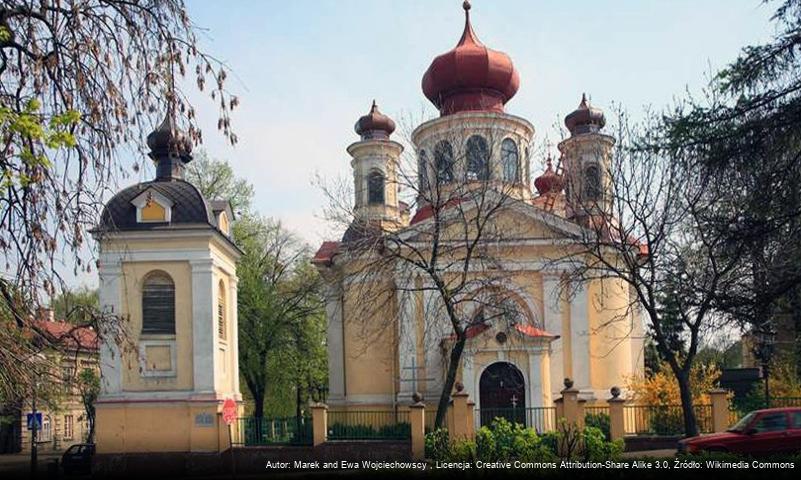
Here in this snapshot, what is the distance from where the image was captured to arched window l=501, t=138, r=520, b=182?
114 feet

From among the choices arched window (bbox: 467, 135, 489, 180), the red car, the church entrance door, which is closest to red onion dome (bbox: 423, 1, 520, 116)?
arched window (bbox: 467, 135, 489, 180)

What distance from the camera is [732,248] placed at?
45.4 ft

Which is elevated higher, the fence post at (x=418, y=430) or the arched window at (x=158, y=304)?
the arched window at (x=158, y=304)

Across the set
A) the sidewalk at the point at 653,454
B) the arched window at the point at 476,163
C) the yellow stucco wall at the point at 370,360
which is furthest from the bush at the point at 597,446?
the yellow stucco wall at the point at 370,360

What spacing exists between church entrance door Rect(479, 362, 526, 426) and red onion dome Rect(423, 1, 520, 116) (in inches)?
460

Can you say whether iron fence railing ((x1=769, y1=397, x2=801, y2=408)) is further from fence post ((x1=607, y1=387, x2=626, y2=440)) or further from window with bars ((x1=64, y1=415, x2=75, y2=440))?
window with bars ((x1=64, y1=415, x2=75, y2=440))

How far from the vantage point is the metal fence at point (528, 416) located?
28.0 metres

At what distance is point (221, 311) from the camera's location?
30547 millimetres

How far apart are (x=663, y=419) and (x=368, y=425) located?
932 cm

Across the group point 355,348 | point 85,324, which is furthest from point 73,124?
point 355,348

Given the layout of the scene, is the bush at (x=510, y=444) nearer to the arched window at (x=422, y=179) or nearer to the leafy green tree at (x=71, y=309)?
the arched window at (x=422, y=179)

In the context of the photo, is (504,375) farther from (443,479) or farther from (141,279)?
(443,479)

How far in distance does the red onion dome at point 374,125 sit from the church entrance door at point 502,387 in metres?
14.1

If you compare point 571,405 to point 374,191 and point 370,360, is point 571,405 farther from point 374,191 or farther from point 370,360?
point 374,191
